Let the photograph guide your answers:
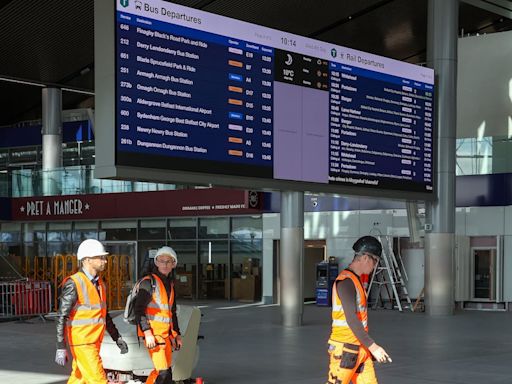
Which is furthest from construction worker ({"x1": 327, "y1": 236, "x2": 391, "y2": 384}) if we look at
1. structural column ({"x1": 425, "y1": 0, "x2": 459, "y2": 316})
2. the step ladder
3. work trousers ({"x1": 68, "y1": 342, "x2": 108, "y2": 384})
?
the step ladder

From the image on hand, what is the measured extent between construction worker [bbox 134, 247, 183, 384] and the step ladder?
17.2m

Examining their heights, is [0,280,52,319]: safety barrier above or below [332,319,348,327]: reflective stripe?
below

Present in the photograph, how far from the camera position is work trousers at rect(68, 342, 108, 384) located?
7.47m

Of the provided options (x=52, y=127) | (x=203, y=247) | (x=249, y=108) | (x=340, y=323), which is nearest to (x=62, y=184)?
(x=52, y=127)

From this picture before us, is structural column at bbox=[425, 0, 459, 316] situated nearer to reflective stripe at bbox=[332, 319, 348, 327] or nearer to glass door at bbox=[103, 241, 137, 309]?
glass door at bbox=[103, 241, 137, 309]

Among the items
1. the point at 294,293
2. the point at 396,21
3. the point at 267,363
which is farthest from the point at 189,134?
the point at 396,21

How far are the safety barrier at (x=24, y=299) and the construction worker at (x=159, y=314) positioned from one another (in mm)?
13448

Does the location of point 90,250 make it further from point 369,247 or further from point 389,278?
point 389,278

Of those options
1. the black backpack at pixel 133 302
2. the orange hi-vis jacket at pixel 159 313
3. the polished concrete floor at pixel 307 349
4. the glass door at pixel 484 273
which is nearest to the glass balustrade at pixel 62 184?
the polished concrete floor at pixel 307 349

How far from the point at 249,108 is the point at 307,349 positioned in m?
4.54

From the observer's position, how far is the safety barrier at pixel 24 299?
21.5m

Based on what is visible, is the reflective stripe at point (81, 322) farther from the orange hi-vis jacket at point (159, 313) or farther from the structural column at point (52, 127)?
the structural column at point (52, 127)

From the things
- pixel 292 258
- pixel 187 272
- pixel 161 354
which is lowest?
pixel 187 272

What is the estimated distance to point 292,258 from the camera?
1961 cm
